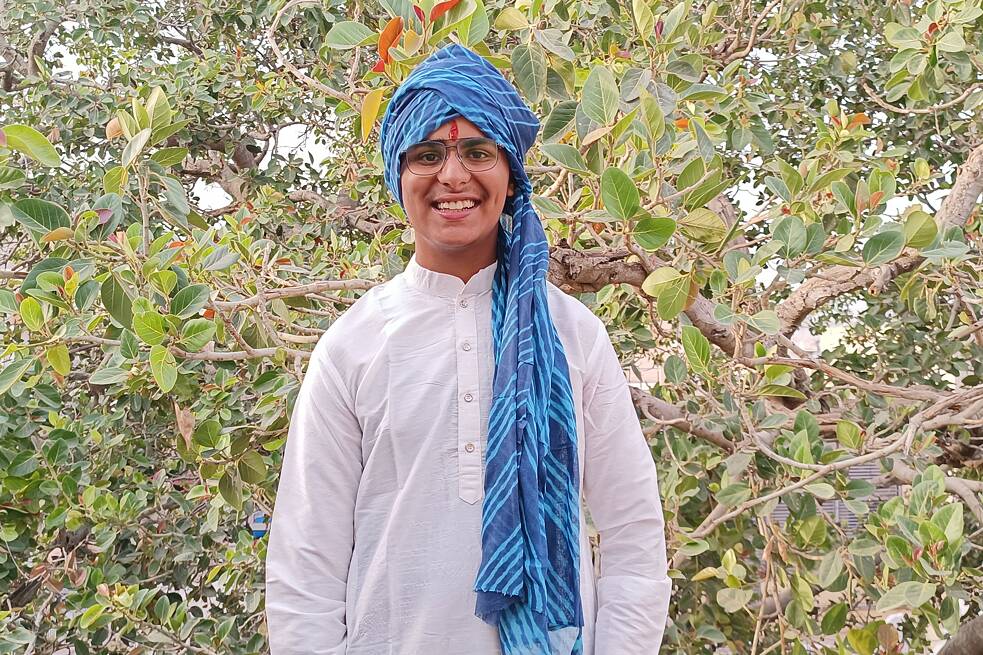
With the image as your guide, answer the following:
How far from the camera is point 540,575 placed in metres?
1.10

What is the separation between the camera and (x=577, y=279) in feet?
6.34

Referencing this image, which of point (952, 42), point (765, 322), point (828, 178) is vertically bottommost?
point (765, 322)

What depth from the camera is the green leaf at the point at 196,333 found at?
62.0 inches

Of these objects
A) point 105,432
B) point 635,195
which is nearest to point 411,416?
point 635,195

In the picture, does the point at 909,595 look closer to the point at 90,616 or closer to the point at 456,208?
the point at 456,208

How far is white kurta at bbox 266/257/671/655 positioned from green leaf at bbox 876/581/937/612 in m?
0.64

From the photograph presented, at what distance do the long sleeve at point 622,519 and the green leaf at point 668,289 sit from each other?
355 millimetres

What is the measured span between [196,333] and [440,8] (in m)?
0.67

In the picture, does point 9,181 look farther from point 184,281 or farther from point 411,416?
point 411,416

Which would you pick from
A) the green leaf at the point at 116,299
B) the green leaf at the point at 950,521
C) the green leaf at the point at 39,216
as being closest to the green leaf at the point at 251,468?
the green leaf at the point at 116,299

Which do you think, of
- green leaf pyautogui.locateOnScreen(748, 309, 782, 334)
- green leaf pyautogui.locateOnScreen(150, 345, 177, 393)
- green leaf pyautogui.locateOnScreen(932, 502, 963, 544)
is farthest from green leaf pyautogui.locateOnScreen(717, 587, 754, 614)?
green leaf pyautogui.locateOnScreen(150, 345, 177, 393)

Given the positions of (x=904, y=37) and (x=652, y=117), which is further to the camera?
(x=904, y=37)

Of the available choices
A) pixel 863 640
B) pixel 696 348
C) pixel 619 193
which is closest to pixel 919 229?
pixel 696 348

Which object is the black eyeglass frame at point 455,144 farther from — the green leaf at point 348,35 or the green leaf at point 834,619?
the green leaf at point 834,619
